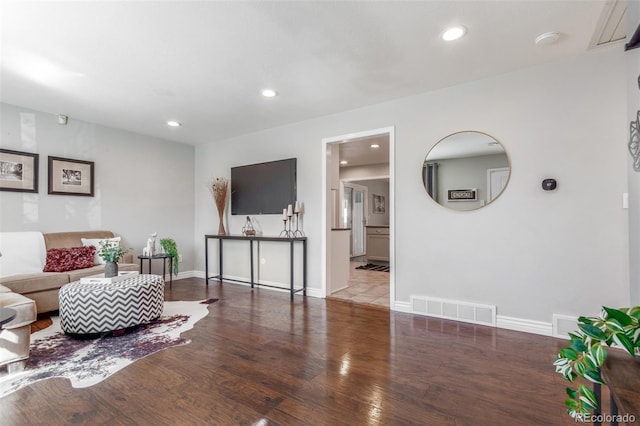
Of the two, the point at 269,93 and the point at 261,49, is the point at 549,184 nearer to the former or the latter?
the point at 261,49

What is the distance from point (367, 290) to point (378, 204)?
4.78 m

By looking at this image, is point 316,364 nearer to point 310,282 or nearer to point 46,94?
point 310,282

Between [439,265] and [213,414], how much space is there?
257 cm

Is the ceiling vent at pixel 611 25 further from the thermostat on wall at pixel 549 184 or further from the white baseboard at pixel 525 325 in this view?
the white baseboard at pixel 525 325

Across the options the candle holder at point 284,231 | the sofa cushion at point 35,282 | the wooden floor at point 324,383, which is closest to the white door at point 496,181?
the wooden floor at point 324,383

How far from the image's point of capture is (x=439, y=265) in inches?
131

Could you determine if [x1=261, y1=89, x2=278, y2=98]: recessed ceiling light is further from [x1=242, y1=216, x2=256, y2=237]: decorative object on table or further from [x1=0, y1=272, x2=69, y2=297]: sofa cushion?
[x1=0, y1=272, x2=69, y2=297]: sofa cushion

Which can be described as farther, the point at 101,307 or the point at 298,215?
the point at 298,215

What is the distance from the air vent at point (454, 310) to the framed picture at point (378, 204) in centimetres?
563

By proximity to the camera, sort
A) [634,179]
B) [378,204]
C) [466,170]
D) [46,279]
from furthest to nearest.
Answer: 1. [378,204]
2. [46,279]
3. [466,170]
4. [634,179]

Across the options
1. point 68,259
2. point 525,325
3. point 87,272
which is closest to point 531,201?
point 525,325

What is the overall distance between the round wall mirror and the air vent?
39.8 inches

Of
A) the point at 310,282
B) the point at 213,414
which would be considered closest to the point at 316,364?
the point at 213,414

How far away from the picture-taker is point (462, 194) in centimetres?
322
